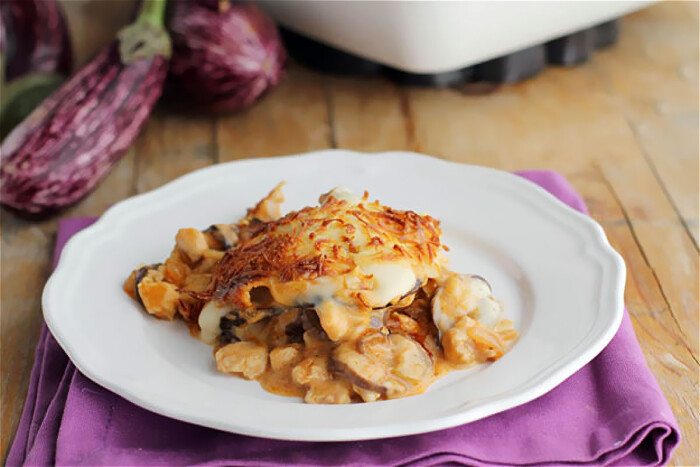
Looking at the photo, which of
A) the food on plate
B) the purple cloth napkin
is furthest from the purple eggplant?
the purple cloth napkin

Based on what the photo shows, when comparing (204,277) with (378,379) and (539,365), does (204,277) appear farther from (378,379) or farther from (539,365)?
(539,365)

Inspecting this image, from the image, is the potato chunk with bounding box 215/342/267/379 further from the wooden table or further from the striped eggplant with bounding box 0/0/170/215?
the striped eggplant with bounding box 0/0/170/215

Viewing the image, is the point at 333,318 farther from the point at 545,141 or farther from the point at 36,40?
the point at 36,40

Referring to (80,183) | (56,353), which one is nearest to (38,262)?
(80,183)

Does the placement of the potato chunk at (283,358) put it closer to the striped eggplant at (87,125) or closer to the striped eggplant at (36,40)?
the striped eggplant at (87,125)

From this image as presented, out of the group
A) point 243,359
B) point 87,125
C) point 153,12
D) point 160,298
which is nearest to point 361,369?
point 243,359

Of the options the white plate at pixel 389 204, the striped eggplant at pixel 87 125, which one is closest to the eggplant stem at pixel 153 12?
the striped eggplant at pixel 87 125
